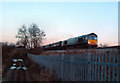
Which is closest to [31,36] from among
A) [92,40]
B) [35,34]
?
[35,34]

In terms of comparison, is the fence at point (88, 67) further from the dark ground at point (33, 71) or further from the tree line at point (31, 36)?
the tree line at point (31, 36)

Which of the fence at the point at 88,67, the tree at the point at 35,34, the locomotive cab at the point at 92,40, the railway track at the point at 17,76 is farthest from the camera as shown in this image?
the tree at the point at 35,34

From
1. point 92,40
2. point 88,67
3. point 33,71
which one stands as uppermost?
point 92,40

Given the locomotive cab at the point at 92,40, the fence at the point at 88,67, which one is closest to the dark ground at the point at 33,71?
the fence at the point at 88,67

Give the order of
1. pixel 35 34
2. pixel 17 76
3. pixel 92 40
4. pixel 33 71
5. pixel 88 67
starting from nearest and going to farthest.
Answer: pixel 88 67 < pixel 17 76 < pixel 33 71 < pixel 92 40 < pixel 35 34

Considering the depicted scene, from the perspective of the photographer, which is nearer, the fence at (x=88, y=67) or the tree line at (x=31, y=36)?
the fence at (x=88, y=67)

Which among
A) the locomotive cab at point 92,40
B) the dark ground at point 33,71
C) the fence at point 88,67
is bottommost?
the dark ground at point 33,71

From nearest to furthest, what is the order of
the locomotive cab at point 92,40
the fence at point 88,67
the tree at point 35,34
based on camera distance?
the fence at point 88,67 → the locomotive cab at point 92,40 → the tree at point 35,34

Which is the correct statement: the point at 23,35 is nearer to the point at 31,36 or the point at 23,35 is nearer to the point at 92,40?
the point at 31,36

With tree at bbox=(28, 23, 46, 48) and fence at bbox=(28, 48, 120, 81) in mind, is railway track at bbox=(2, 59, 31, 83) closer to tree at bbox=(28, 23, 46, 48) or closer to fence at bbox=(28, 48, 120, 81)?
fence at bbox=(28, 48, 120, 81)

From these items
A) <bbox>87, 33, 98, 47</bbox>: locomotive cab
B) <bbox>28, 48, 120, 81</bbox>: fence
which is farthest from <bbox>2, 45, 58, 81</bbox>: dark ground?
<bbox>87, 33, 98, 47</bbox>: locomotive cab

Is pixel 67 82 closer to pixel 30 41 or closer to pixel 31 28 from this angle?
pixel 30 41

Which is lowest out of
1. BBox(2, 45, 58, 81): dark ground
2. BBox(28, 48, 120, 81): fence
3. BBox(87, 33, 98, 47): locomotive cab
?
BBox(2, 45, 58, 81): dark ground

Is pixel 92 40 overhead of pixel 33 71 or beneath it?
overhead
